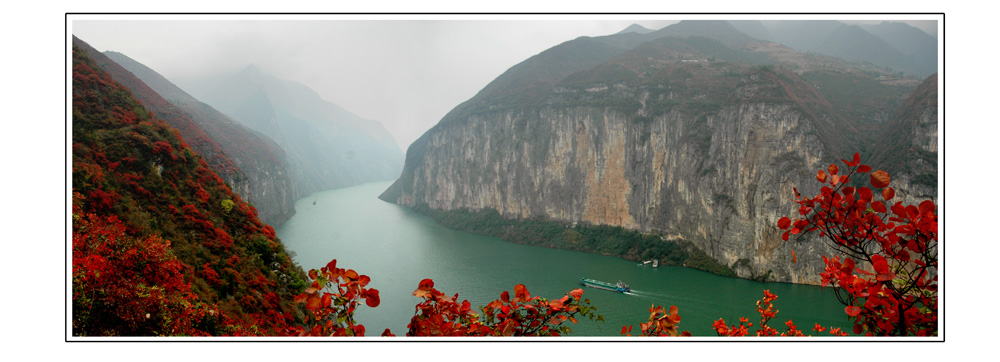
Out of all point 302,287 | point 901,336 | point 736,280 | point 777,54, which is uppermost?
point 777,54

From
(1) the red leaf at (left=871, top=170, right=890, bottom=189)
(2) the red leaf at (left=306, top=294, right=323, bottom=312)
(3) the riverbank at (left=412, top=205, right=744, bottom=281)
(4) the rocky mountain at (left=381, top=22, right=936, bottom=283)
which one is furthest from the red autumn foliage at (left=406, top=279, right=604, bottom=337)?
(3) the riverbank at (left=412, top=205, right=744, bottom=281)

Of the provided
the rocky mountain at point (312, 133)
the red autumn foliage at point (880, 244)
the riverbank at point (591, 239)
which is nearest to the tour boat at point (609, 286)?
the riverbank at point (591, 239)

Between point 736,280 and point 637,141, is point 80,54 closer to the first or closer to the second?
point 736,280

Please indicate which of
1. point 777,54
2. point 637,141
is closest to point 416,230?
point 637,141

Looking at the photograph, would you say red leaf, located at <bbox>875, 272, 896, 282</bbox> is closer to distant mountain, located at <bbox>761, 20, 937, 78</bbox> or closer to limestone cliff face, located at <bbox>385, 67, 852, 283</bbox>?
limestone cliff face, located at <bbox>385, 67, 852, 283</bbox>

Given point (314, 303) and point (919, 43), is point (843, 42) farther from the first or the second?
point (314, 303)

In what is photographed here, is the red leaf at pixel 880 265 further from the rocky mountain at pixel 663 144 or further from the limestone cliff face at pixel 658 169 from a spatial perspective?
the limestone cliff face at pixel 658 169
